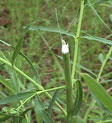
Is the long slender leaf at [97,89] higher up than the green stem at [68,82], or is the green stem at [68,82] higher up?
the green stem at [68,82]

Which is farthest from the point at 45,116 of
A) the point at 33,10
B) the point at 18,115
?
the point at 33,10

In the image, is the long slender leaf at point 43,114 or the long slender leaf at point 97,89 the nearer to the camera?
the long slender leaf at point 97,89

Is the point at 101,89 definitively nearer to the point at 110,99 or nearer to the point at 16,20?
the point at 110,99

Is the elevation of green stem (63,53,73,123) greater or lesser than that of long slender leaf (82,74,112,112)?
greater

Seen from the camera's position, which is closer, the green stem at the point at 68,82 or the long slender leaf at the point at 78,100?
the green stem at the point at 68,82

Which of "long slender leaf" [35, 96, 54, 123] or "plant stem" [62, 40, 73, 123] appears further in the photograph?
"long slender leaf" [35, 96, 54, 123]

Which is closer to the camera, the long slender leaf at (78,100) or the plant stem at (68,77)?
the plant stem at (68,77)

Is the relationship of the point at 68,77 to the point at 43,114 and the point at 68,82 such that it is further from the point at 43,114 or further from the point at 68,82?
the point at 43,114

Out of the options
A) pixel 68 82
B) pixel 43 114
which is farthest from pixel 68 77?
pixel 43 114

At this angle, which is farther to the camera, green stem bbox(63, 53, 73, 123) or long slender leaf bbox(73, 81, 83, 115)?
long slender leaf bbox(73, 81, 83, 115)

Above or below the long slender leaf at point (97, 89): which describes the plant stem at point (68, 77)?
above

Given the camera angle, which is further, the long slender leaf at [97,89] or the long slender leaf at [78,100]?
the long slender leaf at [78,100]
